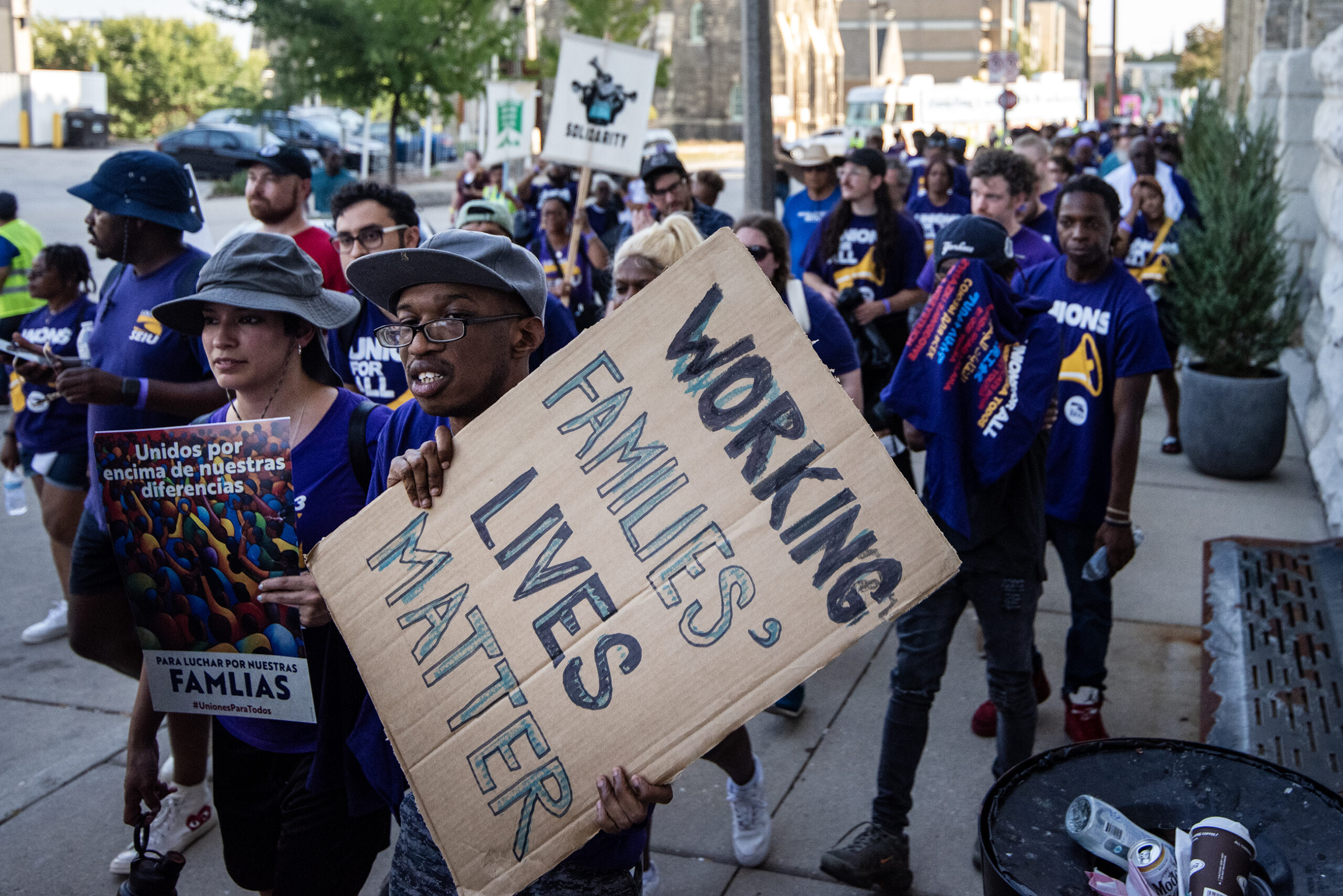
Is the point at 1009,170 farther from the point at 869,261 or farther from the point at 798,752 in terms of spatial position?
the point at 798,752

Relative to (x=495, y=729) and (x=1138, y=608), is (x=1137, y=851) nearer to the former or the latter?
(x=495, y=729)

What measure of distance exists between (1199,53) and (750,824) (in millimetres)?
75135

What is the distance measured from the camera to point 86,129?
40281mm

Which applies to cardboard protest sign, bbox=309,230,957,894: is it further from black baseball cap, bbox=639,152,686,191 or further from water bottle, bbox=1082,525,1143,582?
black baseball cap, bbox=639,152,686,191

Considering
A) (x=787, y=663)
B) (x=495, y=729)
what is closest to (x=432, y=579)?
(x=495, y=729)

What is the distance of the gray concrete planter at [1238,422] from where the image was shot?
23.7ft

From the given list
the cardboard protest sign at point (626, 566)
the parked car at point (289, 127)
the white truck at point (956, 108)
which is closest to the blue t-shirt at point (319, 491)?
the cardboard protest sign at point (626, 566)

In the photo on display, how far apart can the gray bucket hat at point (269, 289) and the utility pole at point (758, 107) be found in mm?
6617

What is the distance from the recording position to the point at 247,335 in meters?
2.67

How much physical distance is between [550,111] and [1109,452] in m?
5.05

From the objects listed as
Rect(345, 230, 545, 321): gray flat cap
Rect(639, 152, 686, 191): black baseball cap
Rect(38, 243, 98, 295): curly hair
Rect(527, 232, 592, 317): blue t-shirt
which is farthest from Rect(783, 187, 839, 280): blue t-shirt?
Rect(345, 230, 545, 321): gray flat cap

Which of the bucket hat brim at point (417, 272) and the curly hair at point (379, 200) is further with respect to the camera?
the curly hair at point (379, 200)

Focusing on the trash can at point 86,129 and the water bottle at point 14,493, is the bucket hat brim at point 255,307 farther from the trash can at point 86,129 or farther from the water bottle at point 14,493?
the trash can at point 86,129

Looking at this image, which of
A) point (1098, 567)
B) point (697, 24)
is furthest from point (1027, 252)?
point (697, 24)
